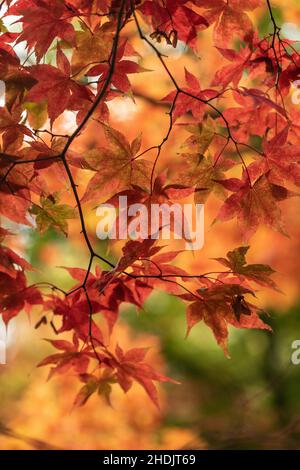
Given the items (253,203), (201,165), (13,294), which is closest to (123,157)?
(201,165)

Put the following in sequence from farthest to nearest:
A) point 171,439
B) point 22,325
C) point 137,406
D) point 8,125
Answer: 1. point 22,325
2. point 137,406
3. point 171,439
4. point 8,125

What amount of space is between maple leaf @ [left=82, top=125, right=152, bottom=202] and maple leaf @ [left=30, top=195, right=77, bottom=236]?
8 cm

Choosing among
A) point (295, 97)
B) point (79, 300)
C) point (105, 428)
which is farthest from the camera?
point (105, 428)

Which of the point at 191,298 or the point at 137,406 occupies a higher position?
the point at 137,406

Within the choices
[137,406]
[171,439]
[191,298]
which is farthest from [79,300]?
[137,406]

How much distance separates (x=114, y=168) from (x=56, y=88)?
18 centimetres

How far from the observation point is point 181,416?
6.46m

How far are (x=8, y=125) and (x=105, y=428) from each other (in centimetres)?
376

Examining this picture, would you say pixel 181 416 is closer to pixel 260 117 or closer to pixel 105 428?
pixel 105 428

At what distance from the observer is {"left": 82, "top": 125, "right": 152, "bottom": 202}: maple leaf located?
1111 millimetres

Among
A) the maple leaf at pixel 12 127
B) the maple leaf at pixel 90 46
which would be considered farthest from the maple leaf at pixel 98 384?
the maple leaf at pixel 90 46

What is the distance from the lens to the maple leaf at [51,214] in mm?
1167

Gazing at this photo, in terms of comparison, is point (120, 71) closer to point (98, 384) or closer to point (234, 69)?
point (234, 69)

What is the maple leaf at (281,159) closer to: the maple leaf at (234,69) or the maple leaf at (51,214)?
the maple leaf at (234,69)
